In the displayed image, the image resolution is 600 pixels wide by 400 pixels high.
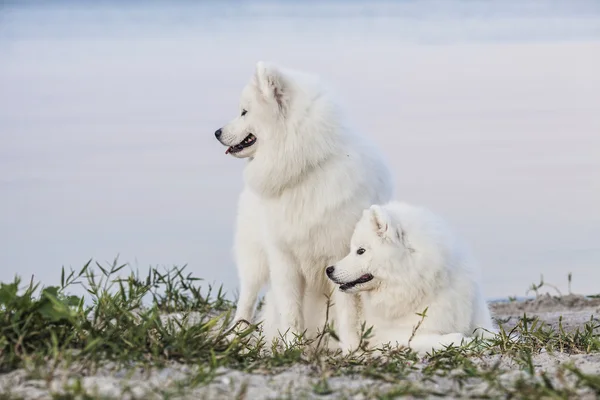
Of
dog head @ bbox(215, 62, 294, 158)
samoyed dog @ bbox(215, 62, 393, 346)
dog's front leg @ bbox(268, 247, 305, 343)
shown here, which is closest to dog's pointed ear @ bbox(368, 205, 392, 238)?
samoyed dog @ bbox(215, 62, 393, 346)

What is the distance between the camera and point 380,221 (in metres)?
5.62

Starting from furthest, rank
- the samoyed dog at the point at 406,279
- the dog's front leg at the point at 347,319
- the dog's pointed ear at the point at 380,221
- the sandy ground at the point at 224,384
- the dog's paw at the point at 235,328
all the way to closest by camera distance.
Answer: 1. the dog's front leg at the point at 347,319
2. the samoyed dog at the point at 406,279
3. the dog's pointed ear at the point at 380,221
4. the dog's paw at the point at 235,328
5. the sandy ground at the point at 224,384

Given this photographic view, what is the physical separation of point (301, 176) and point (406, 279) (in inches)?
41.0

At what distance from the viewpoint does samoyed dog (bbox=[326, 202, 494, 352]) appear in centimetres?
570

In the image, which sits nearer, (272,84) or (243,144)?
(272,84)

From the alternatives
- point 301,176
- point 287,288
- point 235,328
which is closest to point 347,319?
point 287,288

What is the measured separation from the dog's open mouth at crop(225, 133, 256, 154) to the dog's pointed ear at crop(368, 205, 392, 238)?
1050 mm

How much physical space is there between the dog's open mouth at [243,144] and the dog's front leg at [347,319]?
1.26 meters

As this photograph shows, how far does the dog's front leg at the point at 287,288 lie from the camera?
608 cm

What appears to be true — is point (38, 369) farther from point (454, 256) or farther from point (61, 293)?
point (454, 256)

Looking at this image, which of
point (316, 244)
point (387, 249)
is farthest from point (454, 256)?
point (316, 244)

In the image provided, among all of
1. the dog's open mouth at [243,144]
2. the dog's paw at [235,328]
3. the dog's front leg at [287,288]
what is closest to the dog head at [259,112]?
the dog's open mouth at [243,144]

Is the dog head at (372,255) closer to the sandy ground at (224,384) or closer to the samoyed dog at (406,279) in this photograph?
the samoyed dog at (406,279)

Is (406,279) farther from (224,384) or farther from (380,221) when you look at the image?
(224,384)
